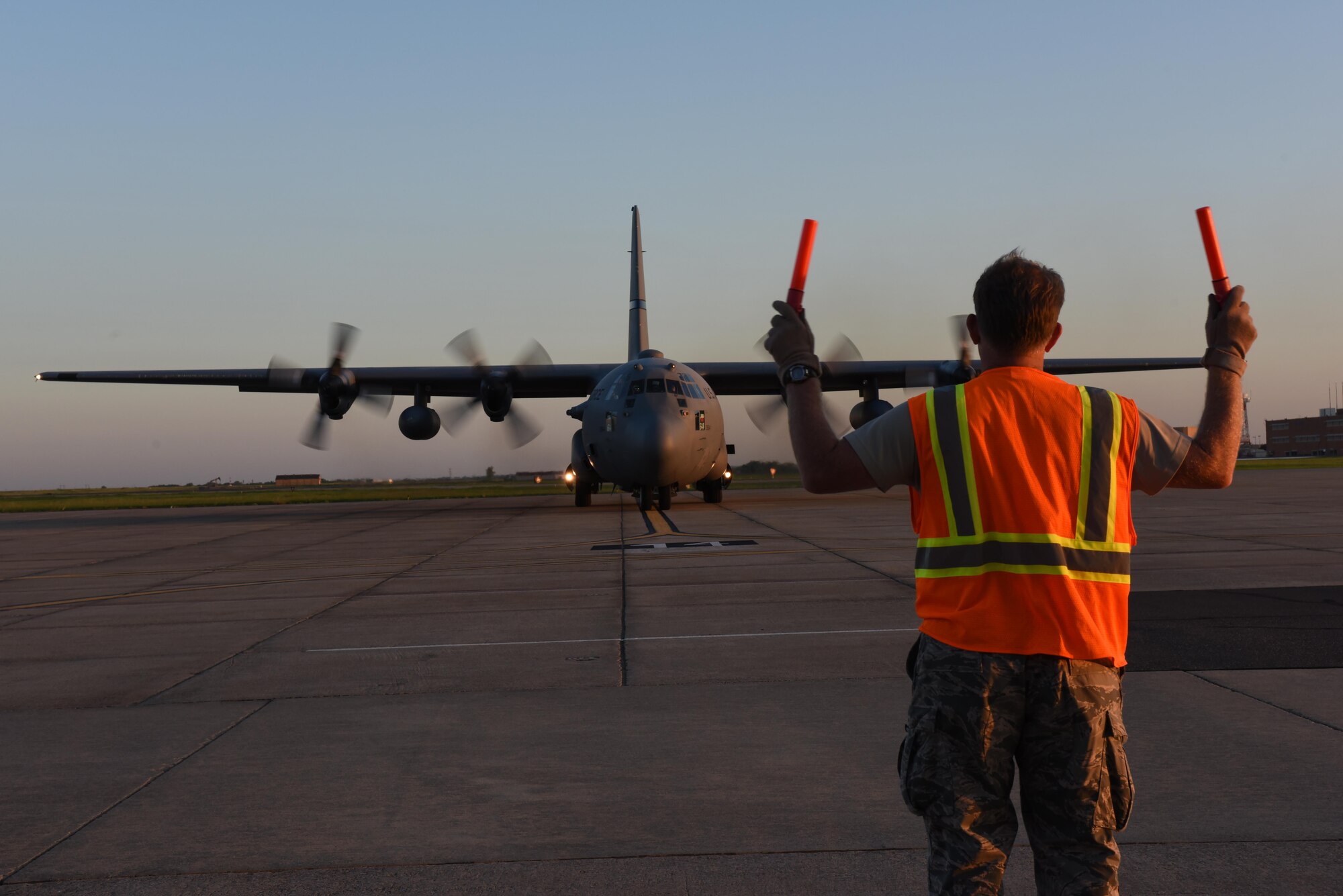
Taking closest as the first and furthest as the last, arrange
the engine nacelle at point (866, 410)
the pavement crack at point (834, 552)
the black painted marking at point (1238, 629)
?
the black painted marking at point (1238, 629) < the pavement crack at point (834, 552) < the engine nacelle at point (866, 410)

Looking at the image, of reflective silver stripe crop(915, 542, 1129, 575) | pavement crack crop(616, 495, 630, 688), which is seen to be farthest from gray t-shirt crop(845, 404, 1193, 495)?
pavement crack crop(616, 495, 630, 688)

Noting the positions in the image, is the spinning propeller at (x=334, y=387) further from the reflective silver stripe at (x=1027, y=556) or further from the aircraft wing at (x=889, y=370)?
the reflective silver stripe at (x=1027, y=556)

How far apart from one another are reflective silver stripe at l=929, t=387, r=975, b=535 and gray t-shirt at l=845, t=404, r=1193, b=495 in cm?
8

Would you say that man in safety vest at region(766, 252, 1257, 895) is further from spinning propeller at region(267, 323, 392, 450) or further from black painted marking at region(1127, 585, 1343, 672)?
spinning propeller at region(267, 323, 392, 450)

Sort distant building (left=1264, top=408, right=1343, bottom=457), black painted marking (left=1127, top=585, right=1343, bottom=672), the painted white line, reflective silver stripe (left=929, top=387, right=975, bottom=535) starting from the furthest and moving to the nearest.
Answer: distant building (left=1264, top=408, right=1343, bottom=457), the painted white line, black painted marking (left=1127, top=585, right=1343, bottom=672), reflective silver stripe (left=929, top=387, right=975, bottom=535)

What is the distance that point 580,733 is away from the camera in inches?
235

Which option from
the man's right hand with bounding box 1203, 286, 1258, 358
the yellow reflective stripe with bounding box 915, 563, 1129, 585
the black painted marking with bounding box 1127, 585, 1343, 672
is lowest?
the black painted marking with bounding box 1127, 585, 1343, 672

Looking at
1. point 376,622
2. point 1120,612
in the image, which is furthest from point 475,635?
point 1120,612

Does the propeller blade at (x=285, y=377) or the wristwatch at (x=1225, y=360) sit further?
the propeller blade at (x=285, y=377)

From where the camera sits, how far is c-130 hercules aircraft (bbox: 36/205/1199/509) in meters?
25.2

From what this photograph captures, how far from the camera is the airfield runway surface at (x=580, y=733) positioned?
4059 millimetres

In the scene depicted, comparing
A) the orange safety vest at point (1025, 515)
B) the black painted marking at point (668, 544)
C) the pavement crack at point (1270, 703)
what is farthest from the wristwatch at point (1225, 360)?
the black painted marking at point (668, 544)

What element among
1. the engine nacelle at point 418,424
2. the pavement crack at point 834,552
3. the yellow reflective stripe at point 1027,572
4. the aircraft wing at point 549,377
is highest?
the aircraft wing at point 549,377

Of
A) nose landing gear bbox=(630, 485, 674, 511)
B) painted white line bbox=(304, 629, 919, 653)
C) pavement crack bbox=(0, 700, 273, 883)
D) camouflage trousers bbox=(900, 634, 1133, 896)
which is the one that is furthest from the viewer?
nose landing gear bbox=(630, 485, 674, 511)
